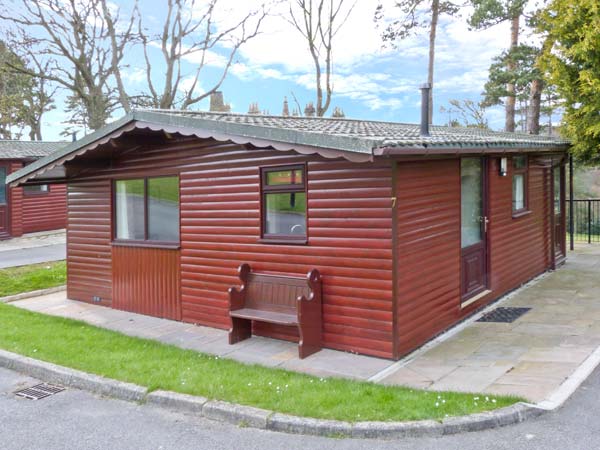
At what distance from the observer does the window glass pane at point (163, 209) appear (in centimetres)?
816

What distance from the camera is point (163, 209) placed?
8.37 meters

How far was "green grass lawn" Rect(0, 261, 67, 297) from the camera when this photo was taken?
422 inches

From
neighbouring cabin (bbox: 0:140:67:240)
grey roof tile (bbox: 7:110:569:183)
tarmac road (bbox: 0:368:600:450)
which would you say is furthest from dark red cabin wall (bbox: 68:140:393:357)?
neighbouring cabin (bbox: 0:140:67:240)

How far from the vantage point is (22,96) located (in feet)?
110

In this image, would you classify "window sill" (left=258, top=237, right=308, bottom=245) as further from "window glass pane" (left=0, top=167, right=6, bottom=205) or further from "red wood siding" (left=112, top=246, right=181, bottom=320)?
"window glass pane" (left=0, top=167, right=6, bottom=205)

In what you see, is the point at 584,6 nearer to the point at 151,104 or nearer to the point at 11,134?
the point at 151,104

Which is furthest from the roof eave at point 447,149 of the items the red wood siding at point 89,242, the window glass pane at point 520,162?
the red wood siding at point 89,242

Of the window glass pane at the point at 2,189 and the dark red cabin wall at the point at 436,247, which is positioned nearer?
the dark red cabin wall at the point at 436,247

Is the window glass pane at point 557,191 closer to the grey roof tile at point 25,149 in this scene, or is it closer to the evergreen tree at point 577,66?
the evergreen tree at point 577,66

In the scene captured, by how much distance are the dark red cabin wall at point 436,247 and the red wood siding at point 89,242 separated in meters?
5.14

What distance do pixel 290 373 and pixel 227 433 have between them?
1253 millimetres

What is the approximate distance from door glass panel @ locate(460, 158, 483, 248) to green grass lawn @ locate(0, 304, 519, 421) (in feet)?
11.6

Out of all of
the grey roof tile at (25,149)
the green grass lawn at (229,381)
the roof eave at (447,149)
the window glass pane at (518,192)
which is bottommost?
the green grass lawn at (229,381)

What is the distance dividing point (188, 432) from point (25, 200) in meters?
18.5
